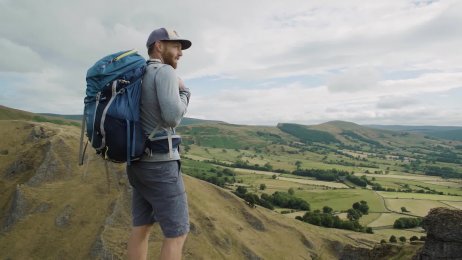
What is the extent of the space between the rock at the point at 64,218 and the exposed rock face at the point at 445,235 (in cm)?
5191

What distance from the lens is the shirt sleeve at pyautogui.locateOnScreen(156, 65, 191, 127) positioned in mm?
6945

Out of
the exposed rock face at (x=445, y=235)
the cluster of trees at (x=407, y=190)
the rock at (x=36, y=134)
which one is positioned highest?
the rock at (x=36, y=134)

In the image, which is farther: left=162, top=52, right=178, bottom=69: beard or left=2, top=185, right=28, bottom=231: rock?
left=2, top=185, right=28, bottom=231: rock

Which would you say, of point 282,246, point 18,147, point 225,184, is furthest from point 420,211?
point 18,147

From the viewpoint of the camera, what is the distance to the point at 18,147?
90.2 meters

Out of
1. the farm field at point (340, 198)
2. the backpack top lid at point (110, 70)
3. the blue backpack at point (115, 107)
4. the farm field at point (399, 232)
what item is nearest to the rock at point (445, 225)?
the blue backpack at point (115, 107)

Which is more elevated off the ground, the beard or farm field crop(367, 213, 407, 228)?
the beard

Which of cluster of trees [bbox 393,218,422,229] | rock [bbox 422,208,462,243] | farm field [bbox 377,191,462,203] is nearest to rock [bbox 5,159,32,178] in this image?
rock [bbox 422,208,462,243]

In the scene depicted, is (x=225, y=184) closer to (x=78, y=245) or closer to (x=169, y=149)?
(x=78, y=245)

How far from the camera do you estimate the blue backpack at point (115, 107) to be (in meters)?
6.87

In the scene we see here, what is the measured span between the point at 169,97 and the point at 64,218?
65.7 m

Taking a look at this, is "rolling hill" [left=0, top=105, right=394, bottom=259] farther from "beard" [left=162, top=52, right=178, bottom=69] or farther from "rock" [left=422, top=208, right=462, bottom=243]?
"beard" [left=162, top=52, right=178, bottom=69]

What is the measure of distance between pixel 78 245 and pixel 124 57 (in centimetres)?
6004

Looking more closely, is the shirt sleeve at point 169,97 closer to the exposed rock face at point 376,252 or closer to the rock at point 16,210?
the exposed rock face at point 376,252
